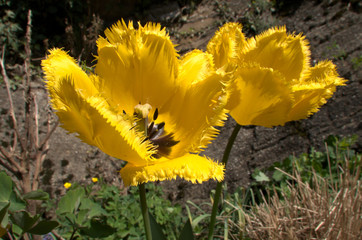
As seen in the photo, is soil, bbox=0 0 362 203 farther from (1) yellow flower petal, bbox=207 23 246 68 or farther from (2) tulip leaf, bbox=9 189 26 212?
(1) yellow flower petal, bbox=207 23 246 68

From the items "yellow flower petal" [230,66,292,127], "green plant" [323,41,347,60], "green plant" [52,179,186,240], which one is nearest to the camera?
"yellow flower petal" [230,66,292,127]

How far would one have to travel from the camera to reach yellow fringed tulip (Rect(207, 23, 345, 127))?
3.07ft

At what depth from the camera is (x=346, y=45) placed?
3.68 metres

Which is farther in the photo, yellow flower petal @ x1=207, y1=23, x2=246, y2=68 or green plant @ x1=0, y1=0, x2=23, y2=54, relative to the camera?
green plant @ x1=0, y1=0, x2=23, y2=54

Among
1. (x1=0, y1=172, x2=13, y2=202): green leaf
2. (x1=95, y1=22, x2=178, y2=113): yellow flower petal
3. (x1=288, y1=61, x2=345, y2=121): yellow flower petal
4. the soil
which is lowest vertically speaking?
(x1=0, y1=172, x2=13, y2=202): green leaf

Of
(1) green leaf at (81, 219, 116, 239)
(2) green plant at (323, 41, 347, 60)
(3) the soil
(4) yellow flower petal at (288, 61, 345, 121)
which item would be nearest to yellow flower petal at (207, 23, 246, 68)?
(4) yellow flower petal at (288, 61, 345, 121)

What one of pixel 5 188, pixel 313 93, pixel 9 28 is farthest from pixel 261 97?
pixel 9 28

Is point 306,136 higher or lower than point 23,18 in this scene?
lower

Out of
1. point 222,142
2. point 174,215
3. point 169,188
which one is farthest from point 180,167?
point 222,142

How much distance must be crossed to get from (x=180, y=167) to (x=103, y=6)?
5.41 metres

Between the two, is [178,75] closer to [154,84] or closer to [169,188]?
[154,84]

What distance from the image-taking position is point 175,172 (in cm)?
71

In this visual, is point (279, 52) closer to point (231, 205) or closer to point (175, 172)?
point (175, 172)

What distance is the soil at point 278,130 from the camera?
3.02 metres
